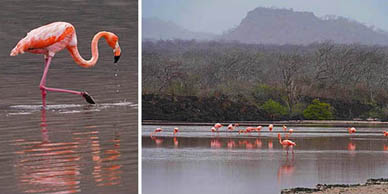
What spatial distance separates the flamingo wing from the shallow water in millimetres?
1577

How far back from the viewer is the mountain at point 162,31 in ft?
38.9

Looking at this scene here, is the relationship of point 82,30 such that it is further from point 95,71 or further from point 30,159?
point 30,159

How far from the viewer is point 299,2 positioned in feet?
43.7

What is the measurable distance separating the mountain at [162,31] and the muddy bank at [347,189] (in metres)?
5.34

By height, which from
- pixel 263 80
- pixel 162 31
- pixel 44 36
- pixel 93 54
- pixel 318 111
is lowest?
pixel 318 111

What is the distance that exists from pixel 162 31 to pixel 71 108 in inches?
224

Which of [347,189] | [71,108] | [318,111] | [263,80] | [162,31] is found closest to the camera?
[71,108]

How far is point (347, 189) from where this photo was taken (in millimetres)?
6691

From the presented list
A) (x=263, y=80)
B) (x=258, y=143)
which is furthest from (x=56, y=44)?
(x=263, y=80)

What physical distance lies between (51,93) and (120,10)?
0.93m

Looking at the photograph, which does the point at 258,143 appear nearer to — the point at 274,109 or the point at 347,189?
the point at 274,109

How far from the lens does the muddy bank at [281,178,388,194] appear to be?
651cm

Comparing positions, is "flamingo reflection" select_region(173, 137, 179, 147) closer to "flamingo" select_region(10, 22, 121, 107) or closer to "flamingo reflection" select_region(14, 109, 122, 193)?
"flamingo" select_region(10, 22, 121, 107)

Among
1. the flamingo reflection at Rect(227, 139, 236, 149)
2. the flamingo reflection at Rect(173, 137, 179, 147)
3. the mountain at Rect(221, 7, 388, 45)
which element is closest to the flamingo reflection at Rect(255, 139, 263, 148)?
the flamingo reflection at Rect(227, 139, 236, 149)
